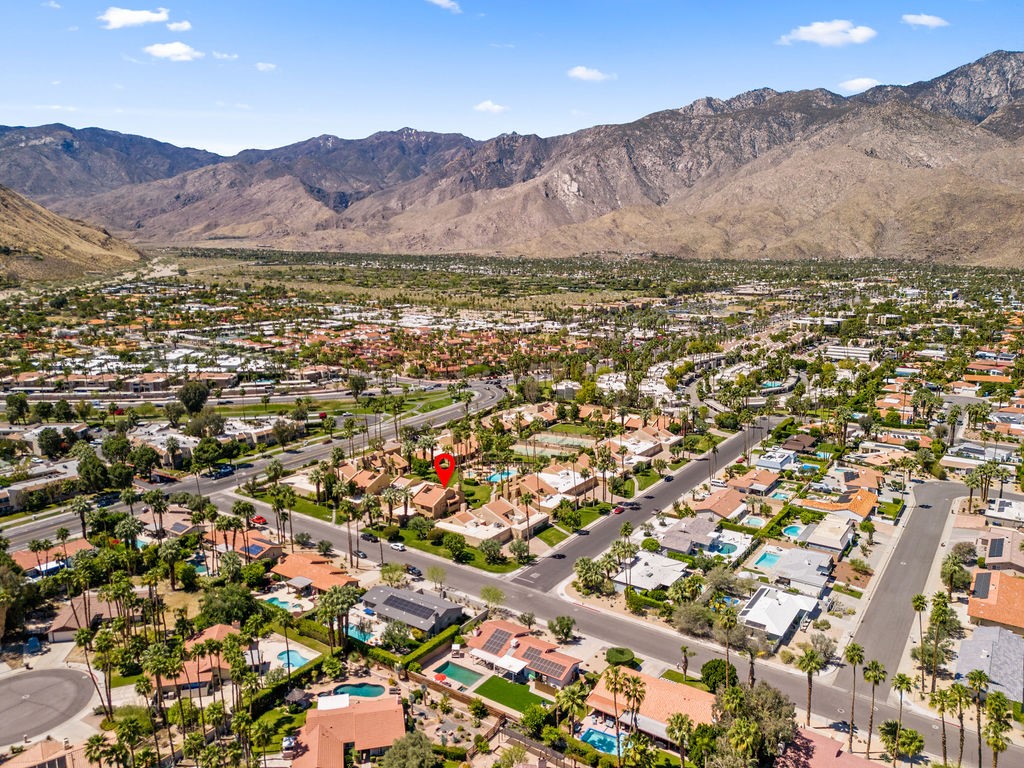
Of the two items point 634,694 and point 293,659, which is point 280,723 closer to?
point 293,659

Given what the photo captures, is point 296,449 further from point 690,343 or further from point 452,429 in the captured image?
point 690,343

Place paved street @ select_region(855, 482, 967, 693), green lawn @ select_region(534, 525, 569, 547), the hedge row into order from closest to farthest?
the hedge row, paved street @ select_region(855, 482, 967, 693), green lawn @ select_region(534, 525, 569, 547)

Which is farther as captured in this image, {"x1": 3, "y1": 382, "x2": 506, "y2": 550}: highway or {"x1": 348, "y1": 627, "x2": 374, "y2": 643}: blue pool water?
{"x1": 3, "y1": 382, "x2": 506, "y2": 550}: highway

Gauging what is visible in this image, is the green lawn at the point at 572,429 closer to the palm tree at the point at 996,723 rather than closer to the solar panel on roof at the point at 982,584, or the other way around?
the solar panel on roof at the point at 982,584

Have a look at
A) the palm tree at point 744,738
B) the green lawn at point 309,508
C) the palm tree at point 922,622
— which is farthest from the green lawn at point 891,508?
the green lawn at point 309,508

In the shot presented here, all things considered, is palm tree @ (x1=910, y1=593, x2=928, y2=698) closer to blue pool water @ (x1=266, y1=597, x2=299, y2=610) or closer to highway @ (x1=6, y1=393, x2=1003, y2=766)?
highway @ (x1=6, y1=393, x2=1003, y2=766)

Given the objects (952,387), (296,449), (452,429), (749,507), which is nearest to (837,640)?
(749,507)

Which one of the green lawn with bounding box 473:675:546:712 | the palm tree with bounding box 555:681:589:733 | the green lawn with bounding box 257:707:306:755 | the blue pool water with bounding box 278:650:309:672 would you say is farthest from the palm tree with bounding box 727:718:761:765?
the blue pool water with bounding box 278:650:309:672
